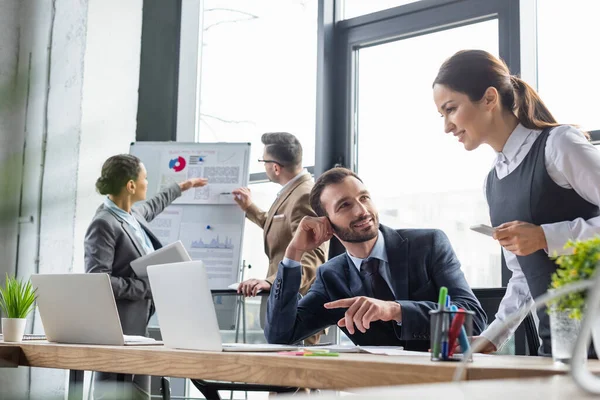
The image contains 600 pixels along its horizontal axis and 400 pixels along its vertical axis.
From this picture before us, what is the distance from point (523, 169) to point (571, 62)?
6.01 feet

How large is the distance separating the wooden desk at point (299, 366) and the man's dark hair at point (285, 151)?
2.20 m

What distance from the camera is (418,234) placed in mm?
2305

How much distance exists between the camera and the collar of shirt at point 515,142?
2.07 m

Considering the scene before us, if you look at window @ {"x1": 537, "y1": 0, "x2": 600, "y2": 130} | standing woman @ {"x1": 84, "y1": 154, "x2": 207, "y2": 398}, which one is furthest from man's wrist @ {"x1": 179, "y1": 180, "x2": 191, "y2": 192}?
window @ {"x1": 537, "y1": 0, "x2": 600, "y2": 130}

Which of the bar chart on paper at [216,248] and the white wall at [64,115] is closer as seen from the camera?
the bar chart on paper at [216,248]

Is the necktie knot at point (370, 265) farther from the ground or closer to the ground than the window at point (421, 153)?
closer to the ground

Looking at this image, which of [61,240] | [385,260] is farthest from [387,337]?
[61,240]

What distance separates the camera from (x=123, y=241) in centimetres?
356

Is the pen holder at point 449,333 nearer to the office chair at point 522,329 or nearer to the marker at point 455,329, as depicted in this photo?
the marker at point 455,329

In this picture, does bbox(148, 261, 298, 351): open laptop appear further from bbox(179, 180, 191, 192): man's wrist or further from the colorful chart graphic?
the colorful chart graphic

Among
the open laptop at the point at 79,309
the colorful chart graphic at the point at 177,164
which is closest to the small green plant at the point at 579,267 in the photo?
the open laptop at the point at 79,309

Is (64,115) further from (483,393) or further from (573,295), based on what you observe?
(483,393)

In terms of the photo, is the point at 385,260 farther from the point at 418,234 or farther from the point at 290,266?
the point at 290,266

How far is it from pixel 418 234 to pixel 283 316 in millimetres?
478
